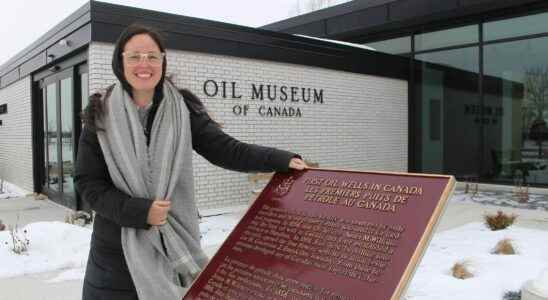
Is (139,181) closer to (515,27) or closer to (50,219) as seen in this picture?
(50,219)

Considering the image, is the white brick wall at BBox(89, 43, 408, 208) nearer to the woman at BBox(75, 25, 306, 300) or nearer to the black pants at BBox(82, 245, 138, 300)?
the woman at BBox(75, 25, 306, 300)

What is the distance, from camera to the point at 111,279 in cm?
234

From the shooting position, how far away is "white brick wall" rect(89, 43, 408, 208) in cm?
825

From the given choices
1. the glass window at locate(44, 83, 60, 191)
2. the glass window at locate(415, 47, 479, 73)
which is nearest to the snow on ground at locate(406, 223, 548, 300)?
the glass window at locate(415, 47, 479, 73)

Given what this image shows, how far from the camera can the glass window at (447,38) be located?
1187 cm

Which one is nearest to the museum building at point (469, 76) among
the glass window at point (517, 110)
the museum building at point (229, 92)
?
the glass window at point (517, 110)

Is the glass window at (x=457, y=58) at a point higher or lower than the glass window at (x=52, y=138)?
higher

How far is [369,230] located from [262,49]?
24.3 feet

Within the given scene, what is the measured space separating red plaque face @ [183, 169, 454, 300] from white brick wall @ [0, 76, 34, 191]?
10.3m

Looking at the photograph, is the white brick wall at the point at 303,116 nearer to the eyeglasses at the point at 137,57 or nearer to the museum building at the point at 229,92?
the museum building at the point at 229,92

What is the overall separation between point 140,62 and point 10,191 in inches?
450

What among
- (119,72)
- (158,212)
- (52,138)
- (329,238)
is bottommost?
(329,238)

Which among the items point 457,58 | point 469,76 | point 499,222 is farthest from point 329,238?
point 457,58

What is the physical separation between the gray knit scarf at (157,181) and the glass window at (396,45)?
458 inches
